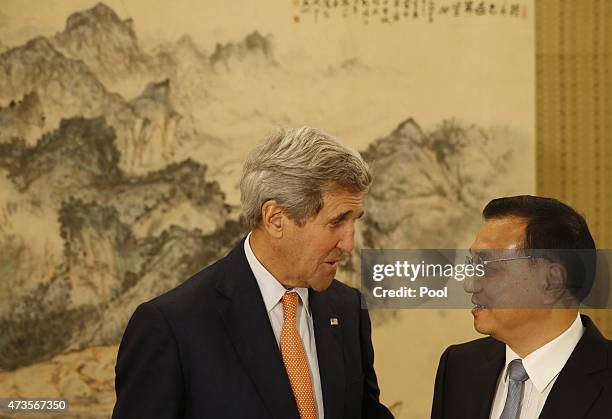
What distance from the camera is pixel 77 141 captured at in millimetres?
3414

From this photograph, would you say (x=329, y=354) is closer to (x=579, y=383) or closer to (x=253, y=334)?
(x=253, y=334)

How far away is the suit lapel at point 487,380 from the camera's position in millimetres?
2074

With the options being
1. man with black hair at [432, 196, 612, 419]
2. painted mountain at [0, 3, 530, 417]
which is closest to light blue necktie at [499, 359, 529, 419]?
man with black hair at [432, 196, 612, 419]

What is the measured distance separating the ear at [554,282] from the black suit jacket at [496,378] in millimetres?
82

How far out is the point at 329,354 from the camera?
2164mm

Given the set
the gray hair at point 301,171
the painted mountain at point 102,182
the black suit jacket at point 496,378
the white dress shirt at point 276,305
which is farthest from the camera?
the painted mountain at point 102,182

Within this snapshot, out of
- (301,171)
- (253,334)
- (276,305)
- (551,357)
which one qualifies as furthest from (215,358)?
(551,357)

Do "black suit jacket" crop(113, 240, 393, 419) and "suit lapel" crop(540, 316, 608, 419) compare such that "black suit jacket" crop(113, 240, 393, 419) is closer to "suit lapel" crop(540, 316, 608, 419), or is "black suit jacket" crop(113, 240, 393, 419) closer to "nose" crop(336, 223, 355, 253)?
"nose" crop(336, 223, 355, 253)

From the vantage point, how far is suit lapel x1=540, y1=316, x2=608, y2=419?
1912 mm

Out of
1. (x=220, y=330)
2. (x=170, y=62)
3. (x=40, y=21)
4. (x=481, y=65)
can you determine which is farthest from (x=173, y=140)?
(x=220, y=330)

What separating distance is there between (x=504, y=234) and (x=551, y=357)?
30 cm

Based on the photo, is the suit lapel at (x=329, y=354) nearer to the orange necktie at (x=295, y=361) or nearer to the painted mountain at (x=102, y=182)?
the orange necktie at (x=295, y=361)

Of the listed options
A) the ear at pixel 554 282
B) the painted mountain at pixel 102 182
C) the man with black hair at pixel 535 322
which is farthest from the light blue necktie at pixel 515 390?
the painted mountain at pixel 102 182

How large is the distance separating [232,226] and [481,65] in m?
1.12
